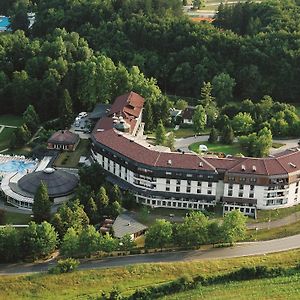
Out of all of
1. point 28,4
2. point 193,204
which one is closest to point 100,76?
point 193,204

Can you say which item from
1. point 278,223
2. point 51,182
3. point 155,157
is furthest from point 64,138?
point 278,223

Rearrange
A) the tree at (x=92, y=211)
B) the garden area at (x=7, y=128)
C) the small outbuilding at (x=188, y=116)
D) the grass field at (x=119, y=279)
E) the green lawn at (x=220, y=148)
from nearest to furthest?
the grass field at (x=119, y=279)
the tree at (x=92, y=211)
the green lawn at (x=220, y=148)
the garden area at (x=7, y=128)
the small outbuilding at (x=188, y=116)

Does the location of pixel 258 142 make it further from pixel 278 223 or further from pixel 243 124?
pixel 278 223

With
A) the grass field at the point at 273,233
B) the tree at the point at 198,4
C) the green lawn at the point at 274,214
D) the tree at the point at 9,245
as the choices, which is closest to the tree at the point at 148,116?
the green lawn at the point at 274,214

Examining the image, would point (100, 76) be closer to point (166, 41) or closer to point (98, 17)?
point (166, 41)

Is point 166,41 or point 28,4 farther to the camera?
point 28,4

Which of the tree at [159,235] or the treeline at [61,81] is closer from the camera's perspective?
the tree at [159,235]

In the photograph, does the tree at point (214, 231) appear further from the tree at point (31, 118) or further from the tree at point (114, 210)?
the tree at point (31, 118)
